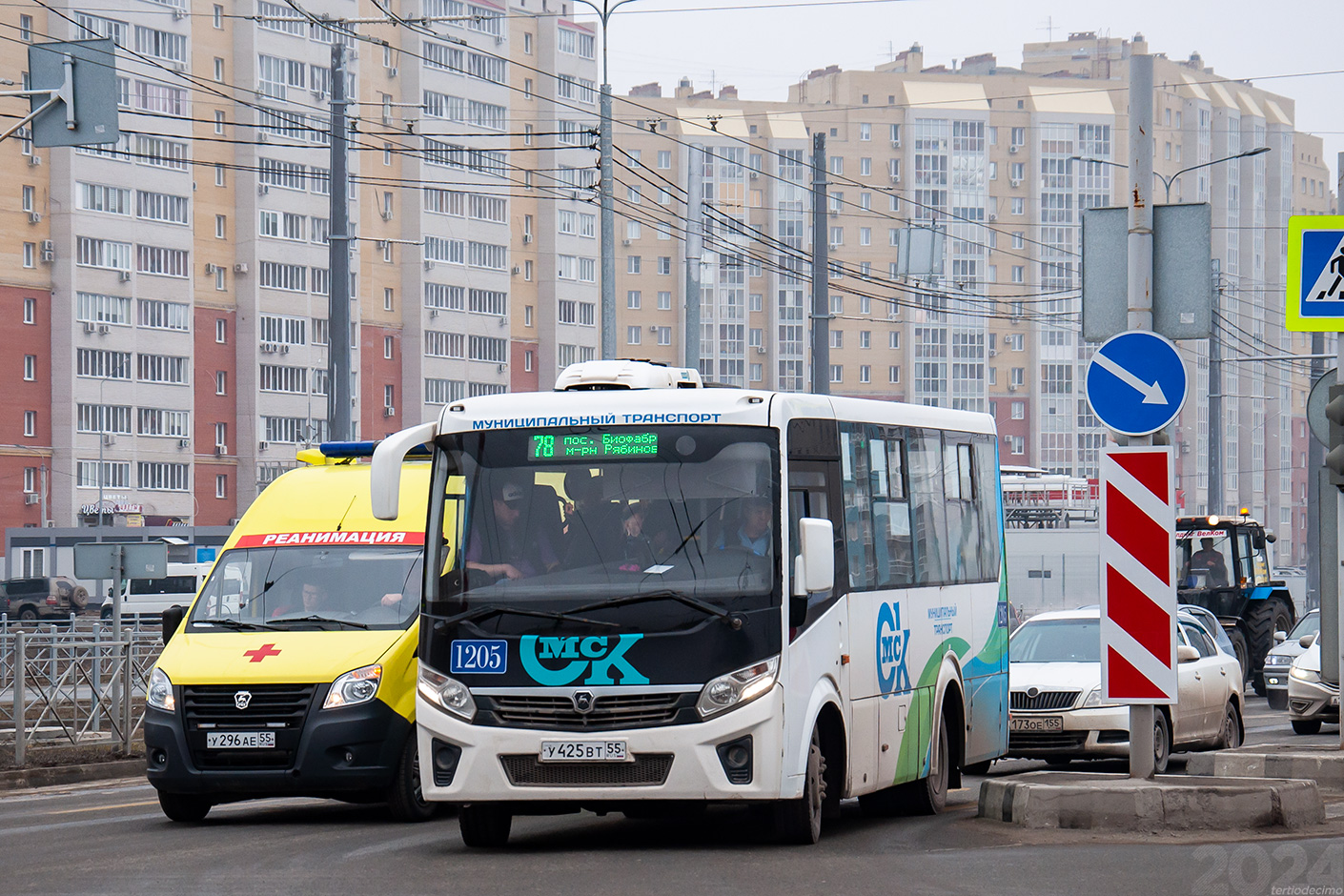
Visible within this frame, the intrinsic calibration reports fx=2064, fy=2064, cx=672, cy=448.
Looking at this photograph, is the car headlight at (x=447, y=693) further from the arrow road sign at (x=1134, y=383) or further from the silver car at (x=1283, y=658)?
the silver car at (x=1283, y=658)

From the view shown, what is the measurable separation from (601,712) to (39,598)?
64502mm

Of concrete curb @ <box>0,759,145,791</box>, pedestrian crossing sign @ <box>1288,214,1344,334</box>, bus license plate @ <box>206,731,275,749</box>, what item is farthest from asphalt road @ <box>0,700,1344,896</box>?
concrete curb @ <box>0,759,145,791</box>

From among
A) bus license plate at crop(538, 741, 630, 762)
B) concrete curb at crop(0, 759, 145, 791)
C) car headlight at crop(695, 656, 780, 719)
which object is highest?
car headlight at crop(695, 656, 780, 719)

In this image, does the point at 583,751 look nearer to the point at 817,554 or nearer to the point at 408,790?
the point at 817,554

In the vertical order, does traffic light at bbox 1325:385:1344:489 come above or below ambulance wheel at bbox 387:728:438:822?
above

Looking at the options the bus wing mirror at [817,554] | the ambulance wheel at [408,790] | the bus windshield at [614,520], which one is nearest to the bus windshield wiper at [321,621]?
the ambulance wheel at [408,790]

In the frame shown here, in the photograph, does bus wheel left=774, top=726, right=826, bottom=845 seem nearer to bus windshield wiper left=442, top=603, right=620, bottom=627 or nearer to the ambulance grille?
bus windshield wiper left=442, top=603, right=620, bottom=627

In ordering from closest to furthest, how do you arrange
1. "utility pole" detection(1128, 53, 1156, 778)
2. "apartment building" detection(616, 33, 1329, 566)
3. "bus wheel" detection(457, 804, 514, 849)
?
"bus wheel" detection(457, 804, 514, 849), "utility pole" detection(1128, 53, 1156, 778), "apartment building" detection(616, 33, 1329, 566)

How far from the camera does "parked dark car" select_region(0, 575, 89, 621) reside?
70.5 m

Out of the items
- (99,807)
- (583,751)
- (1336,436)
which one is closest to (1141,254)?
(1336,436)

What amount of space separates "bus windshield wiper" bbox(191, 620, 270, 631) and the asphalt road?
1266 mm

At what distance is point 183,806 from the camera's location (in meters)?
13.4

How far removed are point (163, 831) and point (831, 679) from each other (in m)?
4.46

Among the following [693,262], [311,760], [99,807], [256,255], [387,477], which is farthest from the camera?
[256,255]
